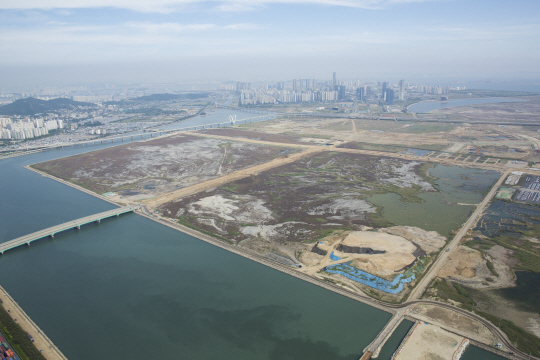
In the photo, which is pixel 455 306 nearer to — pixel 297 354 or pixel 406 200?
pixel 297 354

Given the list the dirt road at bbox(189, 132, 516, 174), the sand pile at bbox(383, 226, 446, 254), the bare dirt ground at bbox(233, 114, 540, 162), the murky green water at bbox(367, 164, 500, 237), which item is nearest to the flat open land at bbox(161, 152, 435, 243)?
the murky green water at bbox(367, 164, 500, 237)

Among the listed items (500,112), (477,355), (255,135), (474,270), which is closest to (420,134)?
(255,135)

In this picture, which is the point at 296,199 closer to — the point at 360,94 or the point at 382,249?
the point at 382,249

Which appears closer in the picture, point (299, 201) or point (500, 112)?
point (299, 201)

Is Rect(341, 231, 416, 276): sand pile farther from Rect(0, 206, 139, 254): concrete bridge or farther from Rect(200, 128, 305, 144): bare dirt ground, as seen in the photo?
Rect(200, 128, 305, 144): bare dirt ground

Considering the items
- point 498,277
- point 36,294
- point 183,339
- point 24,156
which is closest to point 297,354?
point 183,339

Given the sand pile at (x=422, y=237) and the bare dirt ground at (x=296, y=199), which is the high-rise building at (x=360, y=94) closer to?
the bare dirt ground at (x=296, y=199)
